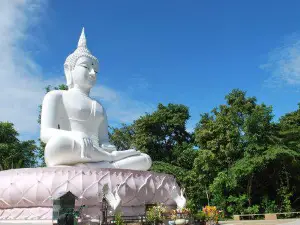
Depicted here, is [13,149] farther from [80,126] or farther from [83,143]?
[83,143]

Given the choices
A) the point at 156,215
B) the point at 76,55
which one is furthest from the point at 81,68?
the point at 156,215

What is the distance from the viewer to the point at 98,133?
1566 centimetres

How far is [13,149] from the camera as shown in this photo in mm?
31203

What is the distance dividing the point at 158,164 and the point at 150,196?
13.2m

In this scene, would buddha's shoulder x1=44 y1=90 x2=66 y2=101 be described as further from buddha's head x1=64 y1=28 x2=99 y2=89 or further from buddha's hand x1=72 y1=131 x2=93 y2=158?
buddha's hand x1=72 y1=131 x2=93 y2=158

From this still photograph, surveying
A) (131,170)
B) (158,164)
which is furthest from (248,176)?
(131,170)

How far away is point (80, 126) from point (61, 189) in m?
3.61

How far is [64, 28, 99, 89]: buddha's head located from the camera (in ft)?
51.4

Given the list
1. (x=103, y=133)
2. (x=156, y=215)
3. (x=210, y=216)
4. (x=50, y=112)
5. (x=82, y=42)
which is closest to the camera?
(x=156, y=215)

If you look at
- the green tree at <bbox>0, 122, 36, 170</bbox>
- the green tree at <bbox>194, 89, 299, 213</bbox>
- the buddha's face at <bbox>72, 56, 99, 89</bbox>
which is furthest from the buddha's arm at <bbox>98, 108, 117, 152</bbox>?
the green tree at <bbox>0, 122, 36, 170</bbox>

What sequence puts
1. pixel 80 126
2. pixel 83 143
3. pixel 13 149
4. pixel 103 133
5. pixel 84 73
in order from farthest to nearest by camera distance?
pixel 13 149 → pixel 103 133 → pixel 84 73 → pixel 80 126 → pixel 83 143

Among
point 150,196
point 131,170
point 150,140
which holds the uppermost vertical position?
point 150,140

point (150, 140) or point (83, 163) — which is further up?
point (150, 140)

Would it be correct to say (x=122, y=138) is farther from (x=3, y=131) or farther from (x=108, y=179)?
(x=108, y=179)
